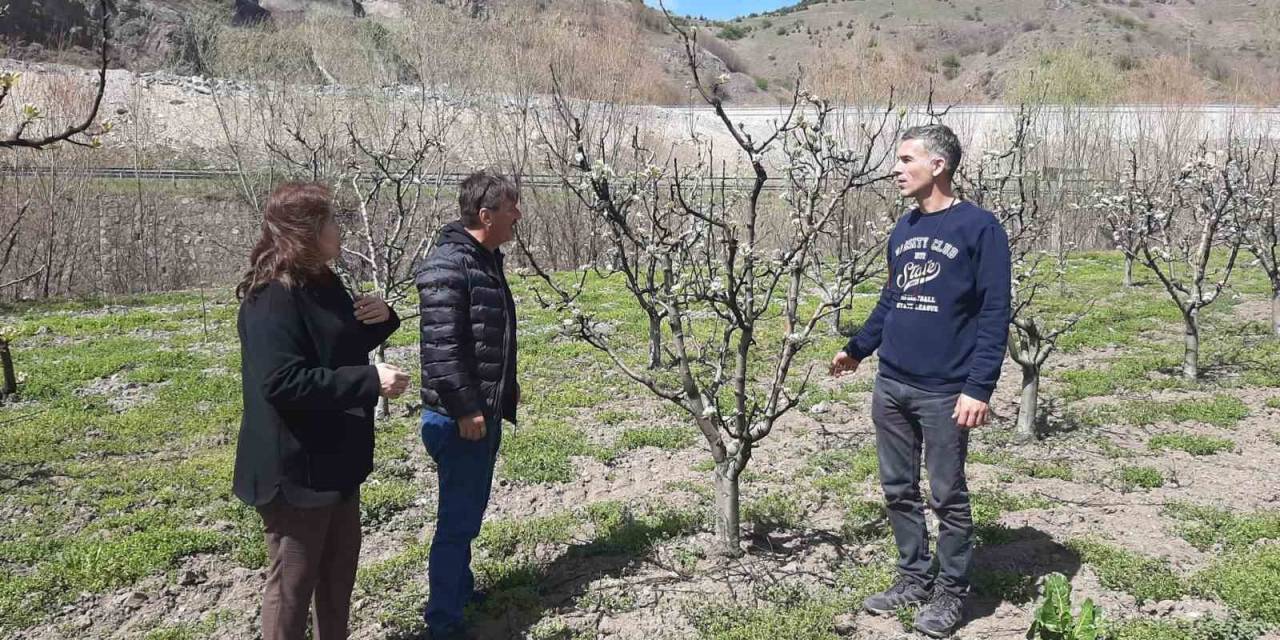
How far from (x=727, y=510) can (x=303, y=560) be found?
2.13 metres

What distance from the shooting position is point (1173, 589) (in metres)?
3.81

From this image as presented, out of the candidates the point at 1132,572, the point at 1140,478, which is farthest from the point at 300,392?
the point at 1140,478

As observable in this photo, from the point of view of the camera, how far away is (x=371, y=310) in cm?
304

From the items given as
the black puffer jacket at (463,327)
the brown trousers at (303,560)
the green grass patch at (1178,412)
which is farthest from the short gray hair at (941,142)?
the green grass patch at (1178,412)

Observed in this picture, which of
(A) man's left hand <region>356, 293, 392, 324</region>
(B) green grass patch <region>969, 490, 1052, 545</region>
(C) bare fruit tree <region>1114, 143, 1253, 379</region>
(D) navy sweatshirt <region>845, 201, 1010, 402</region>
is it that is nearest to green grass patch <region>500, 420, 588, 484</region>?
(B) green grass patch <region>969, 490, 1052, 545</region>

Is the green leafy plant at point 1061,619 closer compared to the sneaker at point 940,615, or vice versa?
the green leafy plant at point 1061,619

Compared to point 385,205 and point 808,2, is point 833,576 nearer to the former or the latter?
point 385,205

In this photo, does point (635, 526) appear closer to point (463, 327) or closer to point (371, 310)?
point (463, 327)

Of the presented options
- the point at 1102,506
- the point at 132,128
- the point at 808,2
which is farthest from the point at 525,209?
the point at 808,2

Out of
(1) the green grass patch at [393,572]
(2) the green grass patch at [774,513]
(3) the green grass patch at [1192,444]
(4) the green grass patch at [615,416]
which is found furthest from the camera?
(4) the green grass patch at [615,416]

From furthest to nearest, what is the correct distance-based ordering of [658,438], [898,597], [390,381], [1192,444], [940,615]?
[658,438] → [1192,444] → [898,597] → [940,615] → [390,381]

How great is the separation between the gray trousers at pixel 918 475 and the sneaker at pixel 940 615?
41 mm

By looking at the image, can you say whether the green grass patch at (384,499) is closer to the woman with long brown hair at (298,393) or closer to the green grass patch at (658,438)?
the green grass patch at (658,438)

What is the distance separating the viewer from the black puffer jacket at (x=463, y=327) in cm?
322
